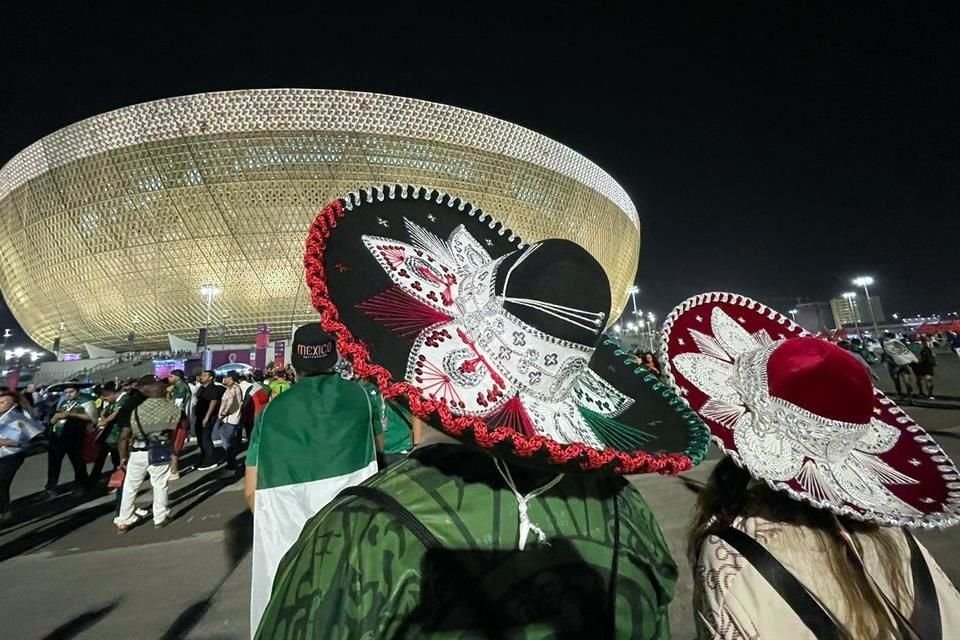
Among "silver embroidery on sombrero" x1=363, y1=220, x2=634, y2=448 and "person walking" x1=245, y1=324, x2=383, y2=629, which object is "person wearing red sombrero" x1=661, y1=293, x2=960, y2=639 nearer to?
"silver embroidery on sombrero" x1=363, y1=220, x2=634, y2=448

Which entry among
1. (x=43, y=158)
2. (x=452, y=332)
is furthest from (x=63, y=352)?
(x=452, y=332)

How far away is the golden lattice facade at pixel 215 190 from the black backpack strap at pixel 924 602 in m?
26.3

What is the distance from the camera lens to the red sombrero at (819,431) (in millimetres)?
1015

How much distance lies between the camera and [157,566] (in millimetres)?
3463

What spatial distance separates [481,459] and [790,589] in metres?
0.71

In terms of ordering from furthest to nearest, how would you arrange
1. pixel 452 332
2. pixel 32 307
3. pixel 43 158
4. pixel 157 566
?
pixel 32 307 → pixel 43 158 → pixel 157 566 → pixel 452 332

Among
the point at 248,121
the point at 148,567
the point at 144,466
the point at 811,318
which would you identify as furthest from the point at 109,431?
the point at 248,121

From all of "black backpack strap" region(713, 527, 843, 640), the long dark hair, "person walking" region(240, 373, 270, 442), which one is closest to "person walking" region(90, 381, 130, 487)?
"person walking" region(240, 373, 270, 442)

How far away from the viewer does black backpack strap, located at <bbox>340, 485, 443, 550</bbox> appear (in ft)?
2.13

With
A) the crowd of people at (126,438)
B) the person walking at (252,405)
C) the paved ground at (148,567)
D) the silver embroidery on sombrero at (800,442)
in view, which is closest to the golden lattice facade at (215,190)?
the crowd of people at (126,438)

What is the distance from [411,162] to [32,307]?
97.8 ft

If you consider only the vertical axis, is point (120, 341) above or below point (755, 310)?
below

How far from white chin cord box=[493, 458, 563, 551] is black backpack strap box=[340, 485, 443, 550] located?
151mm

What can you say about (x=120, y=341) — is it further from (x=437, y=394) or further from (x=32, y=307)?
(x=437, y=394)
